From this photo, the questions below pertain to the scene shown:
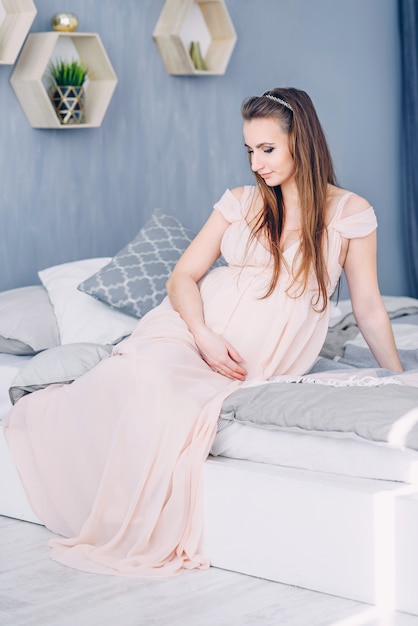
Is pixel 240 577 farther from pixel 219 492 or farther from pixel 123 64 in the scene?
pixel 123 64

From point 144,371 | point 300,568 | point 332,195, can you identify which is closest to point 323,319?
point 332,195

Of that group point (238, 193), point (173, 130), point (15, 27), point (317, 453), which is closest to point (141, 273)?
point (238, 193)

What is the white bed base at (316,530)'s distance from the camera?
2.07 m

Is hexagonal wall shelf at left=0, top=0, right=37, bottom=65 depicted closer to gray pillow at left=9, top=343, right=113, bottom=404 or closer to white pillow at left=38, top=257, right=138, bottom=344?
white pillow at left=38, top=257, right=138, bottom=344

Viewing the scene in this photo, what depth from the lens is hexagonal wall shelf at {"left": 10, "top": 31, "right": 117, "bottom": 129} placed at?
3543mm

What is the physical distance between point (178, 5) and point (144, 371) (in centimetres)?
207

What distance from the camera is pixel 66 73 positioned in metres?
3.62

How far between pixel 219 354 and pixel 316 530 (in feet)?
1.96

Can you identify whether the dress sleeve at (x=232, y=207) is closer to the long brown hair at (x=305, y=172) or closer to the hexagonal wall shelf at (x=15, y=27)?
the long brown hair at (x=305, y=172)

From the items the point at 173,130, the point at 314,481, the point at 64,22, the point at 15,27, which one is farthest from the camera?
the point at 173,130

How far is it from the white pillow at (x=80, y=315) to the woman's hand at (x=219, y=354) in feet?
1.83

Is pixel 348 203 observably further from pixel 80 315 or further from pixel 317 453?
pixel 80 315

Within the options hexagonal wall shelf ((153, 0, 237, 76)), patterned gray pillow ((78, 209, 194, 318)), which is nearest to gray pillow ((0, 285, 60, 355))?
patterned gray pillow ((78, 209, 194, 318))

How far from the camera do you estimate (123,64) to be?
398 centimetres
